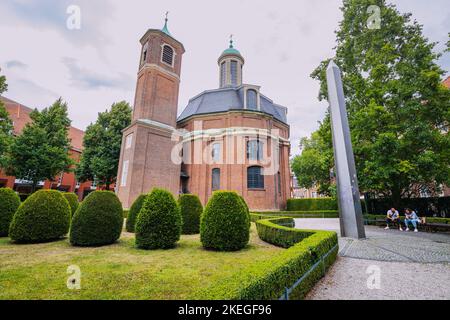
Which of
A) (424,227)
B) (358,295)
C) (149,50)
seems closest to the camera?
(358,295)

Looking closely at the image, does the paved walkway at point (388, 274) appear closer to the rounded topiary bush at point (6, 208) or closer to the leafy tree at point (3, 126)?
the rounded topiary bush at point (6, 208)

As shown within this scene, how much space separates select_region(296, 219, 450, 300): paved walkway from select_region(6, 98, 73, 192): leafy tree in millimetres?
27247

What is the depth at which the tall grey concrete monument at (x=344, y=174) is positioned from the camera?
30.9ft

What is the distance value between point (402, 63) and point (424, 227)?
32.6 feet

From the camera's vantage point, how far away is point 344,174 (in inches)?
388

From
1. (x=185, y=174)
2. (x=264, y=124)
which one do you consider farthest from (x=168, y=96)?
(x=264, y=124)

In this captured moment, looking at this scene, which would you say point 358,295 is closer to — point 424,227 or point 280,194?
point 424,227

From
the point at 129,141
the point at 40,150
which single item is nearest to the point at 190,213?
the point at 129,141

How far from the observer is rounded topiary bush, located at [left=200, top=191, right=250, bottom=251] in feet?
23.8

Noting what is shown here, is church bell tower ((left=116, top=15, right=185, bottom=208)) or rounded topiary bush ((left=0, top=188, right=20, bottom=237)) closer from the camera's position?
rounded topiary bush ((left=0, top=188, right=20, bottom=237))

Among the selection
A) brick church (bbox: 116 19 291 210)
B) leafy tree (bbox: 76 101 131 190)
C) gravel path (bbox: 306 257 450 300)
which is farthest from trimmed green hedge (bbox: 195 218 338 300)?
leafy tree (bbox: 76 101 131 190)

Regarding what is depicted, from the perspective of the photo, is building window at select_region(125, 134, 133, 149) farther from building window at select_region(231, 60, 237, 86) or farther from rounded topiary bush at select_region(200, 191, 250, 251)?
building window at select_region(231, 60, 237, 86)

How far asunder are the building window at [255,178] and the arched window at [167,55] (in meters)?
15.2
